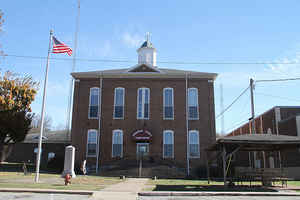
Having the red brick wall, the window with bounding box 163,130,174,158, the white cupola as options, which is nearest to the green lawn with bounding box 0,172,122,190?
the red brick wall

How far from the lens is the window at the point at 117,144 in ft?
93.0

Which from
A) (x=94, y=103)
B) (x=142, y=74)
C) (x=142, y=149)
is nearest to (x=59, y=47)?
(x=94, y=103)

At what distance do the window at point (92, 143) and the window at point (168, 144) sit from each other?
674 cm

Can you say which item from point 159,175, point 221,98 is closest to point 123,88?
point 159,175

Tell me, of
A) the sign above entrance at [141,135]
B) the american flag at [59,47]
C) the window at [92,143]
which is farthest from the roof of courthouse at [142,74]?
the american flag at [59,47]

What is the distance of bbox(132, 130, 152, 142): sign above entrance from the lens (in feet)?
91.5

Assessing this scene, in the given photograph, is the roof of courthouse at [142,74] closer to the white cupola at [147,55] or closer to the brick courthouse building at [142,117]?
the brick courthouse building at [142,117]

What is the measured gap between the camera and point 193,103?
29.2 m

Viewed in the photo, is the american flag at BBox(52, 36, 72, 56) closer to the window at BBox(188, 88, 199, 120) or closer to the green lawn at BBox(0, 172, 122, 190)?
the green lawn at BBox(0, 172, 122, 190)

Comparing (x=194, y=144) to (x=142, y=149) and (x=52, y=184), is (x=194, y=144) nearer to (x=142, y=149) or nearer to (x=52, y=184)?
(x=142, y=149)

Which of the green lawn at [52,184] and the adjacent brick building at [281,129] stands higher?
the adjacent brick building at [281,129]

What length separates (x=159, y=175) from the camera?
24172 mm

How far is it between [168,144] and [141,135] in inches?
109

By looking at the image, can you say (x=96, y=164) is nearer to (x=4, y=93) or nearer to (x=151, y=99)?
(x=151, y=99)
